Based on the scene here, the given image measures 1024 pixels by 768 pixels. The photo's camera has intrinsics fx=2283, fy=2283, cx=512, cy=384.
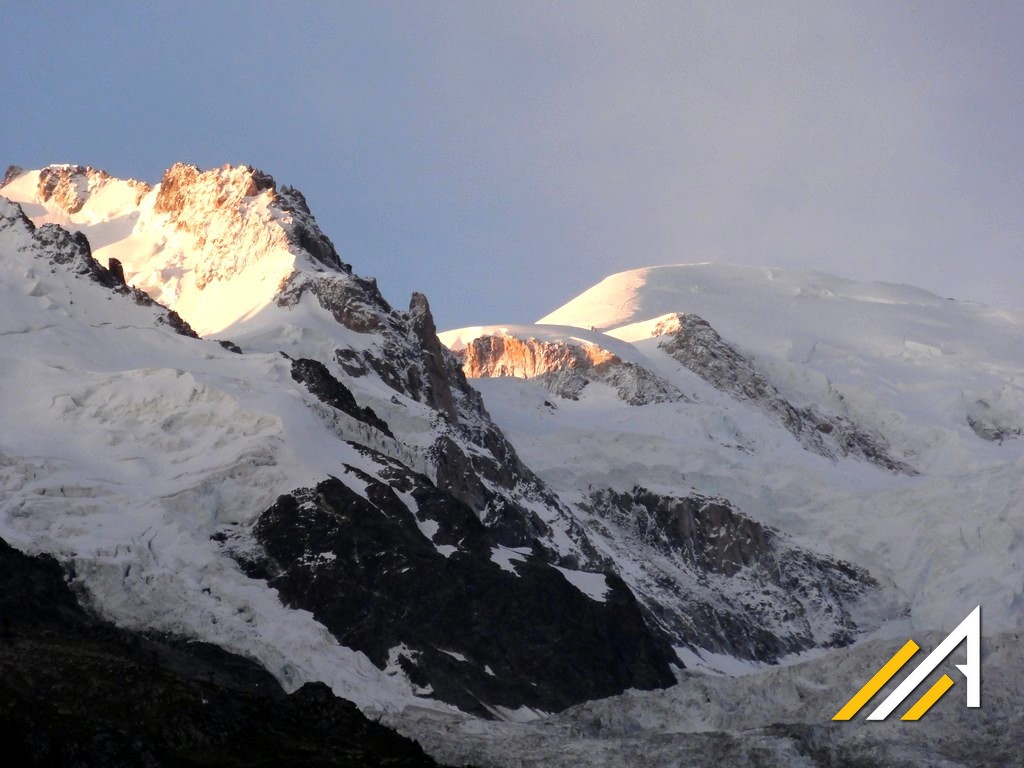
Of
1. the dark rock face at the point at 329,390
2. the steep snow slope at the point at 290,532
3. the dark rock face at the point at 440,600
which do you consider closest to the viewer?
the steep snow slope at the point at 290,532

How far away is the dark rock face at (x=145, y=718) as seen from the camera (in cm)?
9244

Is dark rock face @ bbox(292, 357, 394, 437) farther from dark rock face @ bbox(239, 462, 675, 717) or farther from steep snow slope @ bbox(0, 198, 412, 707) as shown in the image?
dark rock face @ bbox(239, 462, 675, 717)

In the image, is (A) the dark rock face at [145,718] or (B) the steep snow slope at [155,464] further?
(B) the steep snow slope at [155,464]

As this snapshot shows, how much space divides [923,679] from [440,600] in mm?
40310

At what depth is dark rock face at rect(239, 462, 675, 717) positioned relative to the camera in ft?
476

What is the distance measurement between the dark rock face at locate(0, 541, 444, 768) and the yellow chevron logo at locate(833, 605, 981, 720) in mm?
29102

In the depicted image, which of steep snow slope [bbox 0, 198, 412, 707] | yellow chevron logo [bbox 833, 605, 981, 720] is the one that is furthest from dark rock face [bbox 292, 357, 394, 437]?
yellow chevron logo [bbox 833, 605, 981, 720]

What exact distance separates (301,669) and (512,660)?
20.1 metres

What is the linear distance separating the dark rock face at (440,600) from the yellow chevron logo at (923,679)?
24619mm

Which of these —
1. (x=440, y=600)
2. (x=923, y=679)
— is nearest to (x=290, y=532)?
(x=440, y=600)

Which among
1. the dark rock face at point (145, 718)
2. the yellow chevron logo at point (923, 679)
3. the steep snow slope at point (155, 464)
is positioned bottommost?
→ the yellow chevron logo at point (923, 679)

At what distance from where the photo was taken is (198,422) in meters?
165

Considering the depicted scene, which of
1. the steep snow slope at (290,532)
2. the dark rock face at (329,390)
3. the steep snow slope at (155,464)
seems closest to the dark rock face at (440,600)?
the steep snow slope at (290,532)

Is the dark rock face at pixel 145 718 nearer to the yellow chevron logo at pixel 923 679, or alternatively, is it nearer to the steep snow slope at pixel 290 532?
the steep snow slope at pixel 290 532
